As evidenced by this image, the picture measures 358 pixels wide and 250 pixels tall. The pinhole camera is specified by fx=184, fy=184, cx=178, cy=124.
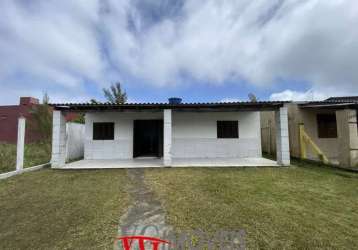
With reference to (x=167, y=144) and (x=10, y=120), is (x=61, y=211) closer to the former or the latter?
(x=167, y=144)

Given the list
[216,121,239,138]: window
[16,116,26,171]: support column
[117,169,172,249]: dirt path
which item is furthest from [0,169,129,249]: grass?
[216,121,239,138]: window

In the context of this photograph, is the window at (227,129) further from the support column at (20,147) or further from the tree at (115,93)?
the tree at (115,93)

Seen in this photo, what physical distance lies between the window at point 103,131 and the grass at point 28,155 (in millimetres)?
2563

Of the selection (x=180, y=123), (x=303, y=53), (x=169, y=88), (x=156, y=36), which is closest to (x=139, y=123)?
(x=180, y=123)

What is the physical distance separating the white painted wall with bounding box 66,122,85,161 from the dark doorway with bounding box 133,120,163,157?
11.6 ft

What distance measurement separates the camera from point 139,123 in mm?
10539

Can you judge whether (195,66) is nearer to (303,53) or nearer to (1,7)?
(303,53)

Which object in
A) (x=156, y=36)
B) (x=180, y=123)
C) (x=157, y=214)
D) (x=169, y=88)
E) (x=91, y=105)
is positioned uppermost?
(x=156, y=36)

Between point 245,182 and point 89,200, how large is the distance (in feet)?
13.9

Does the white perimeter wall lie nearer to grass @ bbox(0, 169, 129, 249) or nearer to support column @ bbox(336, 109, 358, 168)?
support column @ bbox(336, 109, 358, 168)

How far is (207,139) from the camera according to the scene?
1017 centimetres

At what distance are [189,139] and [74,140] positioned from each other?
6690 millimetres

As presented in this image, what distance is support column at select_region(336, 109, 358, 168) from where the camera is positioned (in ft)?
24.3

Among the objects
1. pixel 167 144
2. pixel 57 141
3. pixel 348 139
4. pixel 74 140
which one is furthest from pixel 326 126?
pixel 74 140
